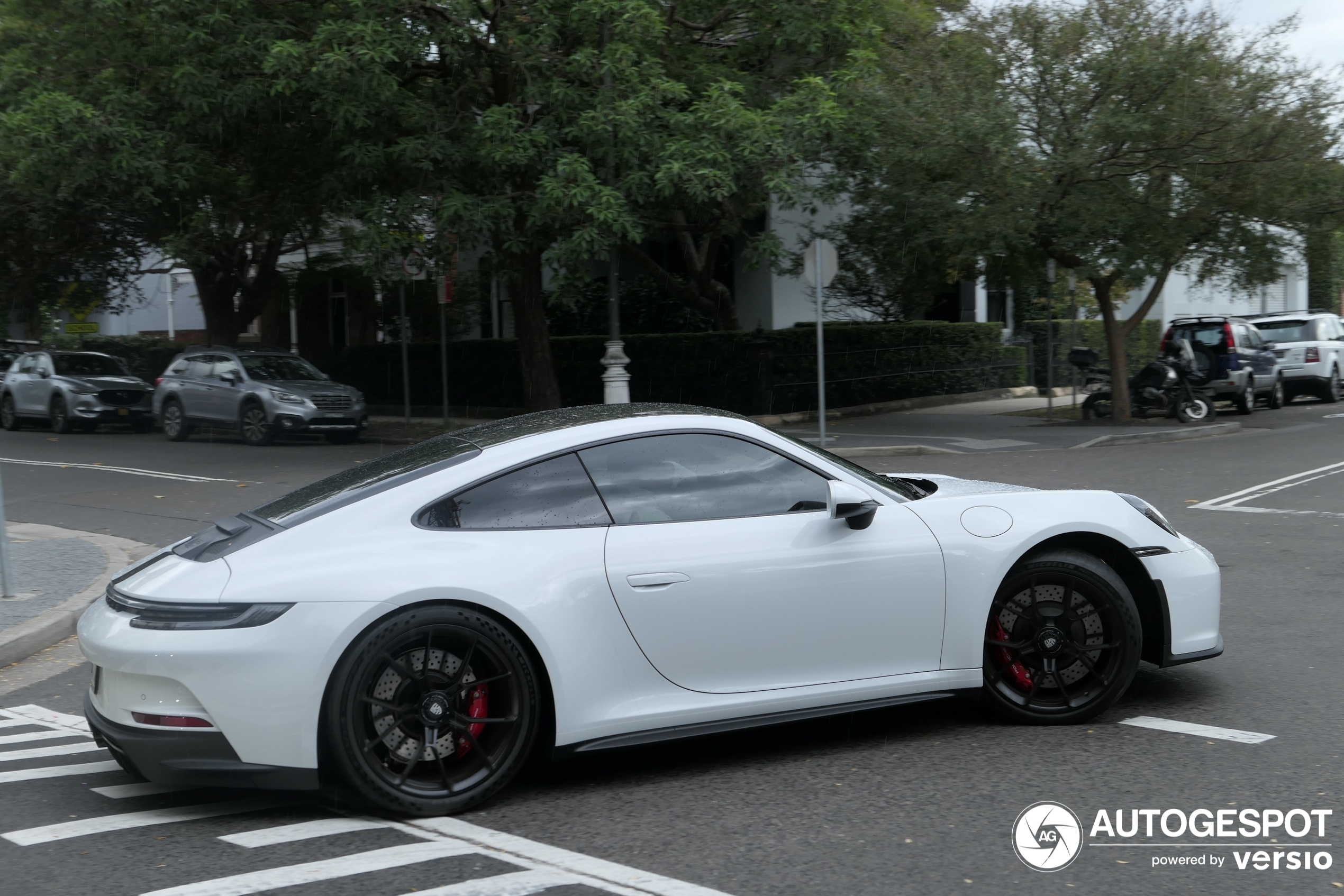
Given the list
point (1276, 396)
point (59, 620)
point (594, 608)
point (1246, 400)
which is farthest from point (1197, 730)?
point (1276, 396)

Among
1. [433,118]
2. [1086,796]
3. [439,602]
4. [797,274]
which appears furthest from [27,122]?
[1086,796]

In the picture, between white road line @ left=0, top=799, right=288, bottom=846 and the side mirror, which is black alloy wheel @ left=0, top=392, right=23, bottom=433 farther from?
the side mirror

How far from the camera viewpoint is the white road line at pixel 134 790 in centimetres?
492

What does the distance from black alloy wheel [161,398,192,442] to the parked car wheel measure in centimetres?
2275

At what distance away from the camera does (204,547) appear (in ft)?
15.7

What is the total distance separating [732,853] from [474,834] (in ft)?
2.87

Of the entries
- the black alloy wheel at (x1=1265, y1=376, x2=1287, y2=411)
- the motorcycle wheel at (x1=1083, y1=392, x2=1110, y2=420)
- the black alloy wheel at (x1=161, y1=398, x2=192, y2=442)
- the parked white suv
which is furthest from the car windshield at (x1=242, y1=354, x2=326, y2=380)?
the parked white suv

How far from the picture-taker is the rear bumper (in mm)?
4363

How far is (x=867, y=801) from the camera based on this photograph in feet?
15.0

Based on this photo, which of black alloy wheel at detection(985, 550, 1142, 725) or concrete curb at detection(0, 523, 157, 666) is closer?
black alloy wheel at detection(985, 550, 1142, 725)

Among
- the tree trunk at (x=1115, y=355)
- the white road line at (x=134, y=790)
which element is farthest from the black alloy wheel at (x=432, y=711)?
the tree trunk at (x=1115, y=355)

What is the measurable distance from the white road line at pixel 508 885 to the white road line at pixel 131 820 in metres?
1.16

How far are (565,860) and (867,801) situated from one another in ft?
3.62

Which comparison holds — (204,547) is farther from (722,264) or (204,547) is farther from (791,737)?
(722,264)
